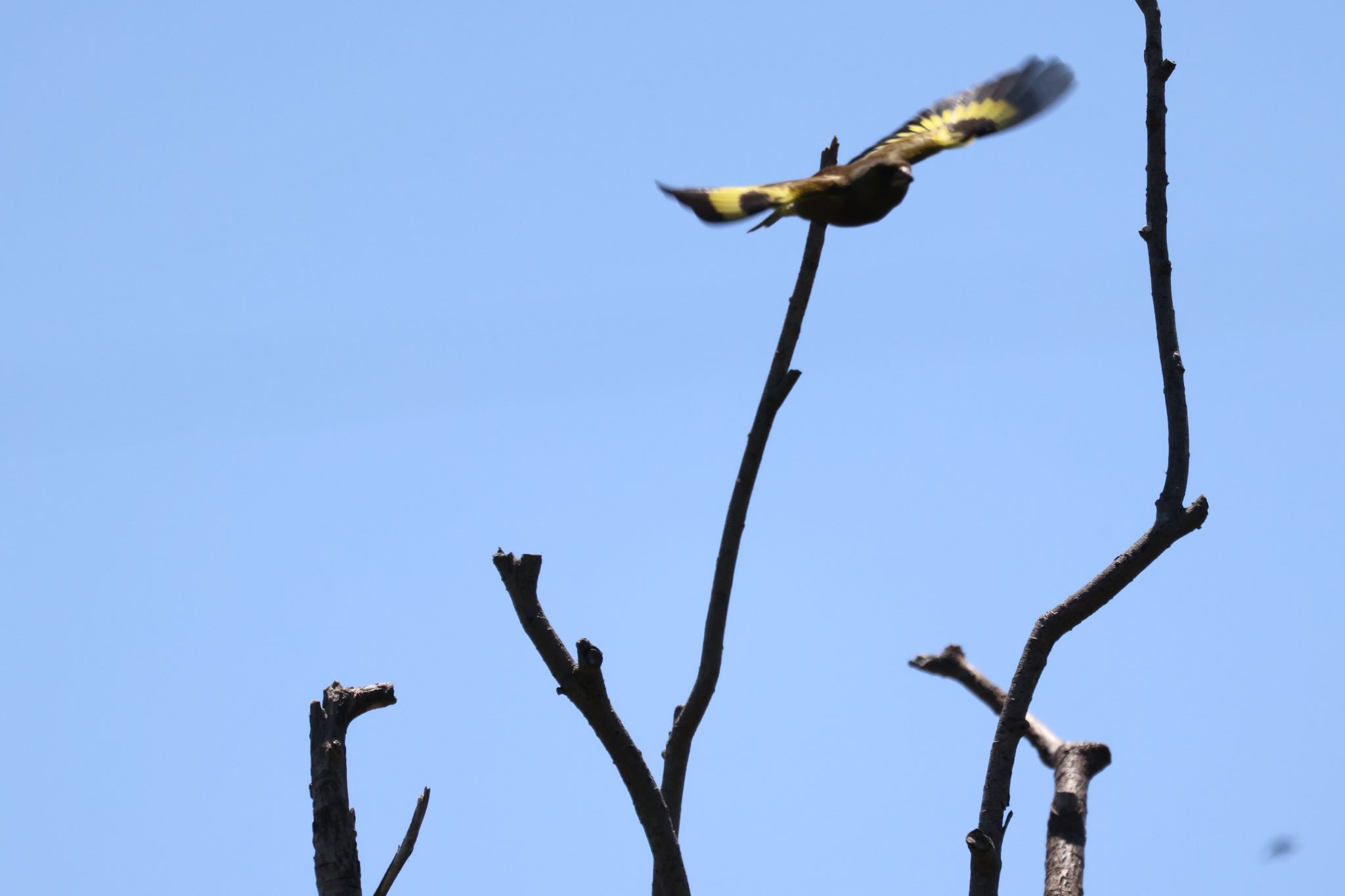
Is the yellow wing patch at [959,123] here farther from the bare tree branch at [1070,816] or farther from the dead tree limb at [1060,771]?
the bare tree branch at [1070,816]

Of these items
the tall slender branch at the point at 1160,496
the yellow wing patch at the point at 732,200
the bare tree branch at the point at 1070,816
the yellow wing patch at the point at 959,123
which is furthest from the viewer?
the yellow wing patch at the point at 959,123

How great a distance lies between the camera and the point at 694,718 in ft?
10.2

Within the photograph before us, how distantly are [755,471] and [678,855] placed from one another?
87cm

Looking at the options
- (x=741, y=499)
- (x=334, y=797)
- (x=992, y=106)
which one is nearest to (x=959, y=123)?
(x=992, y=106)

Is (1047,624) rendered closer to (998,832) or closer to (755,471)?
(998,832)

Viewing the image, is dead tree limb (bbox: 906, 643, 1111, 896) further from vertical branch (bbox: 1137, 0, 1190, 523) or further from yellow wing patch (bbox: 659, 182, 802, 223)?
yellow wing patch (bbox: 659, 182, 802, 223)

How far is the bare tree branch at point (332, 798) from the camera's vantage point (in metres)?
2.95

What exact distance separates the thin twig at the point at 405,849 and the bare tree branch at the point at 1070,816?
2058mm

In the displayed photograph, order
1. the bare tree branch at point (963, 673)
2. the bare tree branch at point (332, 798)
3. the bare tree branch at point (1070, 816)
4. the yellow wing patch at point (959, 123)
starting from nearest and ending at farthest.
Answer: the bare tree branch at point (332, 798), the bare tree branch at point (1070, 816), the yellow wing patch at point (959, 123), the bare tree branch at point (963, 673)

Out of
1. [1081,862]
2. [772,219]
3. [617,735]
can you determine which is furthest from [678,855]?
[1081,862]

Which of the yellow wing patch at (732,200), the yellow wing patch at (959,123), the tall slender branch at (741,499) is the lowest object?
the tall slender branch at (741,499)

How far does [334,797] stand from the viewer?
9.78 feet

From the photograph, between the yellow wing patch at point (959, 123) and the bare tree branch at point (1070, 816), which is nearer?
the bare tree branch at point (1070, 816)

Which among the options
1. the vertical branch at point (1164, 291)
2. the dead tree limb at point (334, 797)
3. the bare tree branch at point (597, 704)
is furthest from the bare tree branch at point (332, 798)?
the vertical branch at point (1164, 291)
